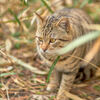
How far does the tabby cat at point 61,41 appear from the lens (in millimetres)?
2115

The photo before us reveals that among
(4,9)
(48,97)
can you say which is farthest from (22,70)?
(4,9)

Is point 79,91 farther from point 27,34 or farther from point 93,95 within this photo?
point 27,34

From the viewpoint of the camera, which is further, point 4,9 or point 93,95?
point 4,9

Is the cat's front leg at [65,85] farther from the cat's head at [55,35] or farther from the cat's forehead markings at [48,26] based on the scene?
the cat's forehead markings at [48,26]

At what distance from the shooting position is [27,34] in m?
3.29

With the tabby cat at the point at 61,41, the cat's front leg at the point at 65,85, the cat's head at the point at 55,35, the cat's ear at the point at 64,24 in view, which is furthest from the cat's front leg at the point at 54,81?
the cat's ear at the point at 64,24

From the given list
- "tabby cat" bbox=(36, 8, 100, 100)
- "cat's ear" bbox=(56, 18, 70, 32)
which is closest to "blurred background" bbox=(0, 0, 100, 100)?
"tabby cat" bbox=(36, 8, 100, 100)

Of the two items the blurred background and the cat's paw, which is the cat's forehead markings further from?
the cat's paw

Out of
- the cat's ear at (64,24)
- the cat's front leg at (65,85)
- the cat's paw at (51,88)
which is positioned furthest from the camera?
the cat's paw at (51,88)

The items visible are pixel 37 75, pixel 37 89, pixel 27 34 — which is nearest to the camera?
pixel 37 89

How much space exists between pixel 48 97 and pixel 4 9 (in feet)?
6.39

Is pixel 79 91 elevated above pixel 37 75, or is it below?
below

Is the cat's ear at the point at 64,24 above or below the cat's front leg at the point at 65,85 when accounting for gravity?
above

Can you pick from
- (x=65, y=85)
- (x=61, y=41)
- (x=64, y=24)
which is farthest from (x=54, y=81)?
(x=64, y=24)
